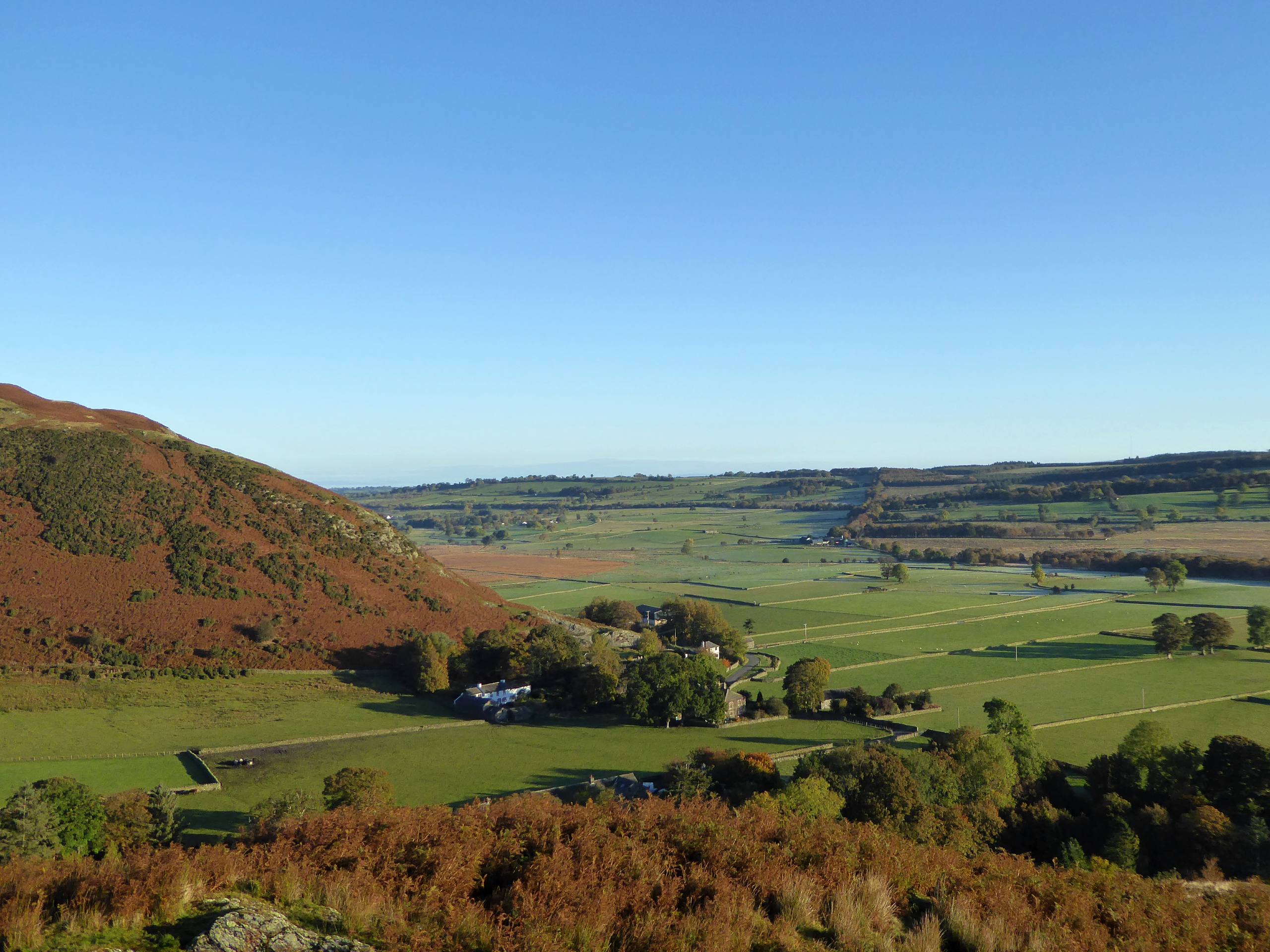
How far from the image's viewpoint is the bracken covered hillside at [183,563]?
58.8 metres

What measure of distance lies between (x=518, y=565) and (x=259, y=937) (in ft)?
445

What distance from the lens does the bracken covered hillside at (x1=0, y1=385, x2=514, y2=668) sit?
58.8 meters

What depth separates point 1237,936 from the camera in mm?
11656

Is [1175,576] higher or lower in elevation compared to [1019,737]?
lower

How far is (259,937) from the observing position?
911cm

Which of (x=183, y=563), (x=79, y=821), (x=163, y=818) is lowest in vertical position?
(x=163, y=818)

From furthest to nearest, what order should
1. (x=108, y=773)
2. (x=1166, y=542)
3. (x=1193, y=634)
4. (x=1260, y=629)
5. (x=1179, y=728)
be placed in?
1. (x=1166, y=542)
2. (x=1260, y=629)
3. (x=1193, y=634)
4. (x=1179, y=728)
5. (x=108, y=773)

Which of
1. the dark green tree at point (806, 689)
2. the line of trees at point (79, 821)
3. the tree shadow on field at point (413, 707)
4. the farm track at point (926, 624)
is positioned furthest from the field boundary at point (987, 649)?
the line of trees at point (79, 821)

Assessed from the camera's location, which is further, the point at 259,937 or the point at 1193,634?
the point at 1193,634

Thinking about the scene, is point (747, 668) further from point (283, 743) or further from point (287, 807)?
point (287, 807)

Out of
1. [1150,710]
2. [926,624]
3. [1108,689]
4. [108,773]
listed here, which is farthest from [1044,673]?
[108,773]

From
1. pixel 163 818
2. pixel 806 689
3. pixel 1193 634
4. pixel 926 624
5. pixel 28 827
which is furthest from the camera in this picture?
pixel 926 624

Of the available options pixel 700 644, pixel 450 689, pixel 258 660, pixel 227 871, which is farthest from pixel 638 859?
pixel 700 644

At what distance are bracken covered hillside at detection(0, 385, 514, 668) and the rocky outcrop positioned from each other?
55.3 meters
